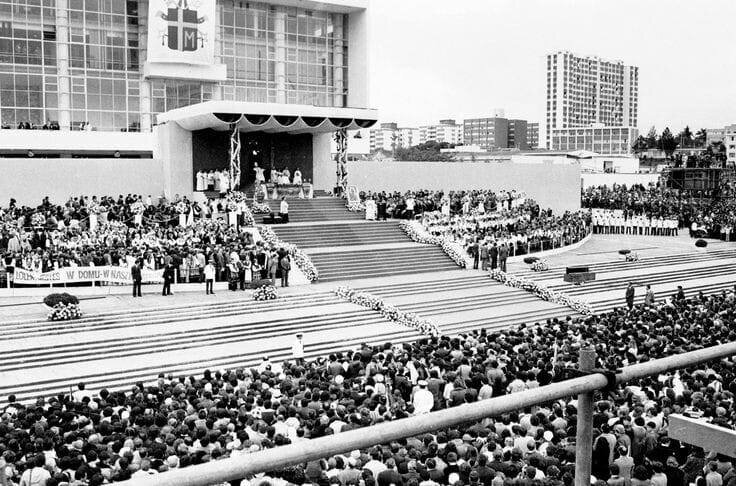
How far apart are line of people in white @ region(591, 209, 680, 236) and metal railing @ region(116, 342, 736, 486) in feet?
165

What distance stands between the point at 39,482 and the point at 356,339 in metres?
14.5

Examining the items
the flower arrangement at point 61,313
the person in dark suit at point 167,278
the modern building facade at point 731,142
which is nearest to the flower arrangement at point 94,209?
the person in dark suit at point 167,278

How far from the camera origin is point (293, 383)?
1505 cm

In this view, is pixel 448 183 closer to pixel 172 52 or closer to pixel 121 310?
pixel 172 52

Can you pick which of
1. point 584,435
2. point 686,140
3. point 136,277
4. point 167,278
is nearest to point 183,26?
point 167,278

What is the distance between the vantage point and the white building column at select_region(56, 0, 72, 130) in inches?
1871

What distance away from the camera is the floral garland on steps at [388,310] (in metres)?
25.0

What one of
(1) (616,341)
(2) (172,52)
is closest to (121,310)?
(1) (616,341)

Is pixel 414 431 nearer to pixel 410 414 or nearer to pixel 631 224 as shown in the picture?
pixel 410 414

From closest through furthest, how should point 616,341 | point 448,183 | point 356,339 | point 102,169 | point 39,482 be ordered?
1. point 39,482
2. point 616,341
3. point 356,339
4. point 102,169
5. point 448,183

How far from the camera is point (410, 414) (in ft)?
39.3

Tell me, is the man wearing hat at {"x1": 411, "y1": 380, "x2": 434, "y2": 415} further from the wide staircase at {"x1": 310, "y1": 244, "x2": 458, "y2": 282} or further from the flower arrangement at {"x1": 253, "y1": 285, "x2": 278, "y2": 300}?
the wide staircase at {"x1": 310, "y1": 244, "x2": 458, "y2": 282}

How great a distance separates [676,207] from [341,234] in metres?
30.5

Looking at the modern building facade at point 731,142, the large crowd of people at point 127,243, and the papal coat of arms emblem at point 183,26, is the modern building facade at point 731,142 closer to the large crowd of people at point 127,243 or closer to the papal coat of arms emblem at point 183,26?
the papal coat of arms emblem at point 183,26
